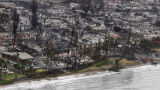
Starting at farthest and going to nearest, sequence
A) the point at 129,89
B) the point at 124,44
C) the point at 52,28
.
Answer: the point at 52,28 → the point at 124,44 → the point at 129,89

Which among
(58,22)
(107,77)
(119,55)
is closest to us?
(107,77)

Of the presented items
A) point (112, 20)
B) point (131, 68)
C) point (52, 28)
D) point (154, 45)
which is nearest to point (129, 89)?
point (131, 68)

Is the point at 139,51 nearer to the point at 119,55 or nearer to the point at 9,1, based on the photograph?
the point at 119,55

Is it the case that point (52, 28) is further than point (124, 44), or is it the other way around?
point (52, 28)

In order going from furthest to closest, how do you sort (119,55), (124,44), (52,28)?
1. (52,28)
2. (124,44)
3. (119,55)

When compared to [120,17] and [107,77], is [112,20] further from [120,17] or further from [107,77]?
[107,77]

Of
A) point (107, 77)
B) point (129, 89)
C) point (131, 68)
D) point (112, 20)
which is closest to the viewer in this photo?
point (129, 89)

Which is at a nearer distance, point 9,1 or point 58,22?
point 58,22

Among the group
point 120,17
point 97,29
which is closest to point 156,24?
point 120,17
